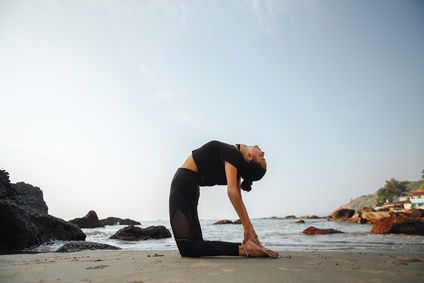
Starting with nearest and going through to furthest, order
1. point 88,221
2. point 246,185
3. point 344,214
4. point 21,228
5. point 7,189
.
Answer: point 246,185, point 21,228, point 7,189, point 88,221, point 344,214

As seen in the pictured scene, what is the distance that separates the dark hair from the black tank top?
0.10 m

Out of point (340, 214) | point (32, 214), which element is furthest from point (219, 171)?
point (340, 214)

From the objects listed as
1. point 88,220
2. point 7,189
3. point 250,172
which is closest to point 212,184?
point 250,172

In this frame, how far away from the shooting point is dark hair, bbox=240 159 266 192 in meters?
3.14

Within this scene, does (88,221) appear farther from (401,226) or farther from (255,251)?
(255,251)

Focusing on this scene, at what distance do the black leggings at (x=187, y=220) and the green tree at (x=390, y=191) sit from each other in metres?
95.2

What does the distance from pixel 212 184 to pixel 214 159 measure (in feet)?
1.48

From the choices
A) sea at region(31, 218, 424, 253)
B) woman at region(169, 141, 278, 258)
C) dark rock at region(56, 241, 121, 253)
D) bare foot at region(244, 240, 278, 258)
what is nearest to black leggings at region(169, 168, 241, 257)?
woman at region(169, 141, 278, 258)

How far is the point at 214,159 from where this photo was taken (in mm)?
3203

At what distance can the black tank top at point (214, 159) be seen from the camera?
307 cm

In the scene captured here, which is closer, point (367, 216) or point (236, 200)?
point (236, 200)

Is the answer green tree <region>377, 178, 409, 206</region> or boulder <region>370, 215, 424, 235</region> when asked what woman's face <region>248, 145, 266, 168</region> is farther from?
green tree <region>377, 178, 409, 206</region>

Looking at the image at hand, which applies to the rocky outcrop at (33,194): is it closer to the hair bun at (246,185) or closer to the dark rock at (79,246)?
the dark rock at (79,246)

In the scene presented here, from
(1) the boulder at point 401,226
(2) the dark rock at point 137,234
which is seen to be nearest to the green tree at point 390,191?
(1) the boulder at point 401,226
